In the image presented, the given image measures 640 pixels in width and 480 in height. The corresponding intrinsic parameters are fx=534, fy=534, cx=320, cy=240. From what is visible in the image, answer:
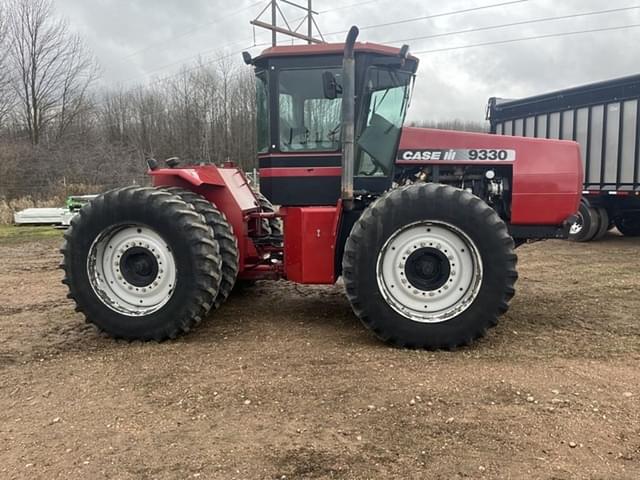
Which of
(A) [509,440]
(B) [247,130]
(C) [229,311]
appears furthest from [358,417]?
(B) [247,130]

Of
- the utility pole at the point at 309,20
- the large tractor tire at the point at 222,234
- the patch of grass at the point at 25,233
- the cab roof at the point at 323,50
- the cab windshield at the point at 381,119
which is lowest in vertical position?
the patch of grass at the point at 25,233

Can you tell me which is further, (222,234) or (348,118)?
(222,234)

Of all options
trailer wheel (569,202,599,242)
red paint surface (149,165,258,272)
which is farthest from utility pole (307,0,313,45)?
red paint surface (149,165,258,272)

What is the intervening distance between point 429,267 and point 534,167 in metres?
1.54

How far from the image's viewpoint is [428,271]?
14.8 ft

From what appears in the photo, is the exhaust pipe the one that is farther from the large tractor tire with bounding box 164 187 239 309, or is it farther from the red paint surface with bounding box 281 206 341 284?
the large tractor tire with bounding box 164 187 239 309

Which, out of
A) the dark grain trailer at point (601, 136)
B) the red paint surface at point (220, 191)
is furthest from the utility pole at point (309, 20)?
the red paint surface at point (220, 191)

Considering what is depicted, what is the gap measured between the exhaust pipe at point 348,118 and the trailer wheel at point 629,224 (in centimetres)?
964

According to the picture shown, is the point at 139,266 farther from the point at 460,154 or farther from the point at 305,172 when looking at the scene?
the point at 460,154

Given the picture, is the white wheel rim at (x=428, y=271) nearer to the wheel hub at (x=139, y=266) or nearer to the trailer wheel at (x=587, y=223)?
the wheel hub at (x=139, y=266)

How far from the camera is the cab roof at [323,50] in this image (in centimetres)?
484

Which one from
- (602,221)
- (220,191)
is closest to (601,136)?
(602,221)

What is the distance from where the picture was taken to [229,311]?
19.0 feet

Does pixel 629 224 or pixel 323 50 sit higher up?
pixel 323 50
